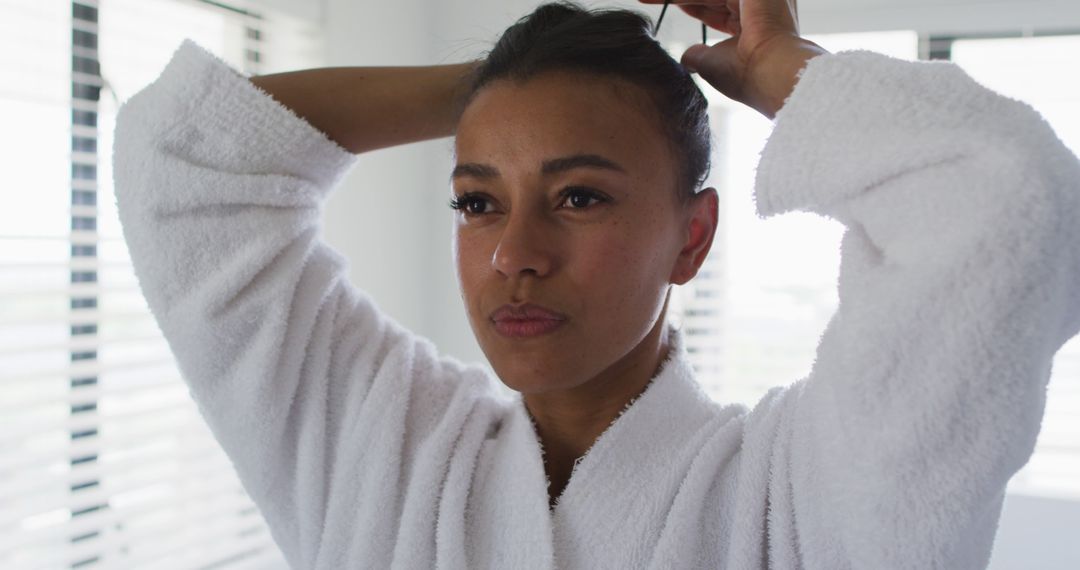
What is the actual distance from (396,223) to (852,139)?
1476mm

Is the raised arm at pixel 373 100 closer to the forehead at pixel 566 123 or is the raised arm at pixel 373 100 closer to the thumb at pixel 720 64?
the forehead at pixel 566 123

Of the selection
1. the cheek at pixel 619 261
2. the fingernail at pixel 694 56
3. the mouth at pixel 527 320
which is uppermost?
the fingernail at pixel 694 56

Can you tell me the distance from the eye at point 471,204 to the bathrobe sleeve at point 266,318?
0.59 feet

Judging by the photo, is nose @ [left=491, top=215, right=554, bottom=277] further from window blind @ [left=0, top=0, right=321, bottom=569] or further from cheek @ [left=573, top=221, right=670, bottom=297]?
window blind @ [left=0, top=0, right=321, bottom=569]

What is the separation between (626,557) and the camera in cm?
61

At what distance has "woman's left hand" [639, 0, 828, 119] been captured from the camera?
1.82 ft

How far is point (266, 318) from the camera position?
0.71 meters

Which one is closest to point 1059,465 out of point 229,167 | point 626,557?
point 626,557

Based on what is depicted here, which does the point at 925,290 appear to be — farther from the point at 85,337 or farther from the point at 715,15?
the point at 85,337

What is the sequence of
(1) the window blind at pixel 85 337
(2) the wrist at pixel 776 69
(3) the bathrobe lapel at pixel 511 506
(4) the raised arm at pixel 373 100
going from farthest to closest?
(1) the window blind at pixel 85 337
(4) the raised arm at pixel 373 100
(3) the bathrobe lapel at pixel 511 506
(2) the wrist at pixel 776 69

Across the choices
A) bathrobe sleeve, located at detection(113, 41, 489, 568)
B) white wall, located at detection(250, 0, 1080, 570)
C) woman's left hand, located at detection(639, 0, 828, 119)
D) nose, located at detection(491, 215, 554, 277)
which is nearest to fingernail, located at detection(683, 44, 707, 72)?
woman's left hand, located at detection(639, 0, 828, 119)

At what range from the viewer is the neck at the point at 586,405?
70cm

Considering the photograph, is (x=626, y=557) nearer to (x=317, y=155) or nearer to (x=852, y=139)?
(x=852, y=139)

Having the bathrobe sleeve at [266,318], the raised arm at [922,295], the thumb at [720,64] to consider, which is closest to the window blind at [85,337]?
the bathrobe sleeve at [266,318]
